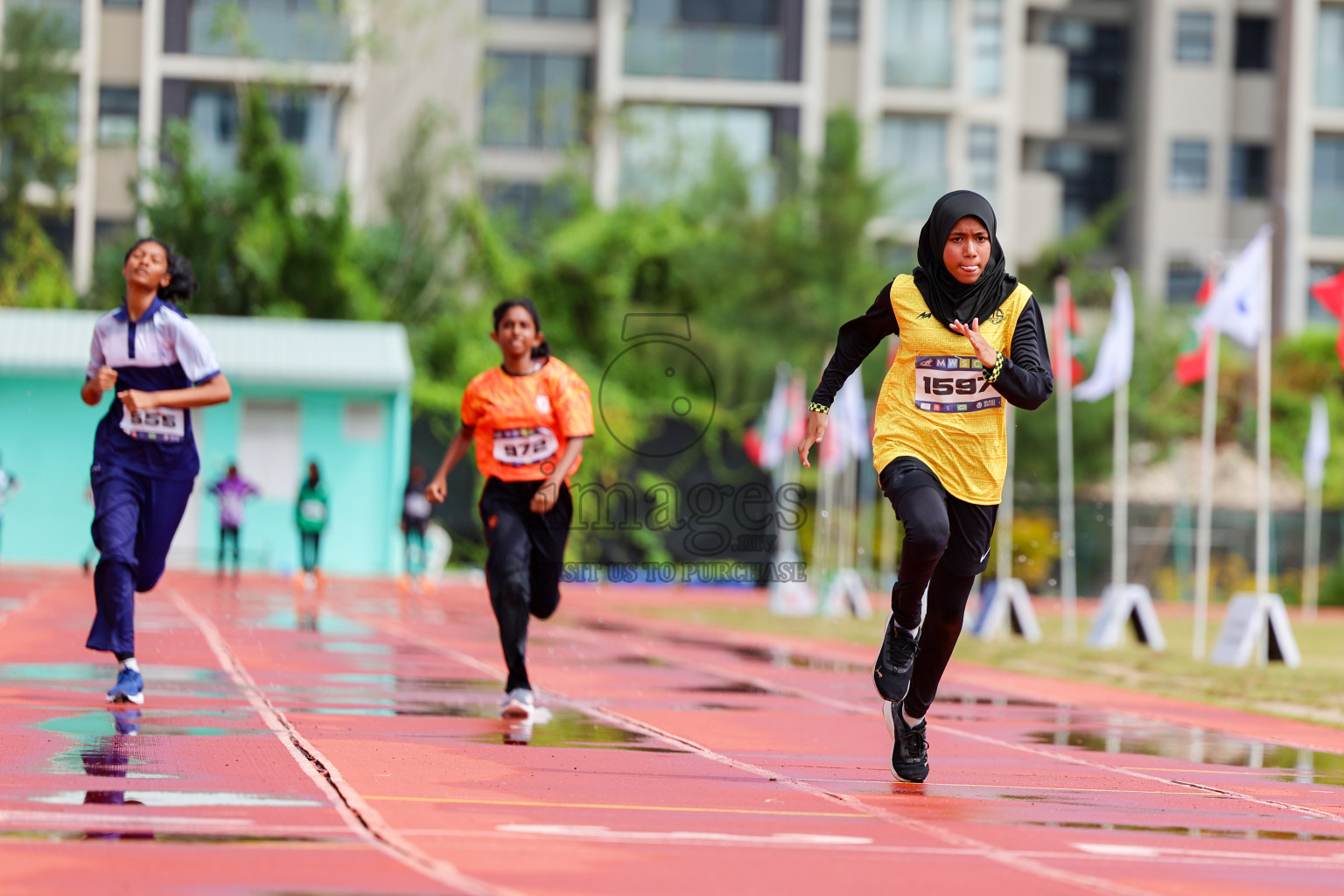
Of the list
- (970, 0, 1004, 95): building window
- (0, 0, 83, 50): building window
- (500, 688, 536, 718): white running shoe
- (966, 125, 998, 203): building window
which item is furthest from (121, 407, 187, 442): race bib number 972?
(970, 0, 1004, 95): building window

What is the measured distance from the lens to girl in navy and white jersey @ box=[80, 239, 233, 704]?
9.09 m

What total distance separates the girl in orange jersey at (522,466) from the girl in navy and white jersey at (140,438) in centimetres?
122

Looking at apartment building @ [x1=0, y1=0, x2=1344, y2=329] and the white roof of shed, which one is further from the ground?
apartment building @ [x1=0, y1=0, x2=1344, y2=329]

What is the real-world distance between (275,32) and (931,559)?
42135mm

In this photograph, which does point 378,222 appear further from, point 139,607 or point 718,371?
point 139,607

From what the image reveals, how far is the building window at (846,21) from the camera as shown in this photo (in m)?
50.3

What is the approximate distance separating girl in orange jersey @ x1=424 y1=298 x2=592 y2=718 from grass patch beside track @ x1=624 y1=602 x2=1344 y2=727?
5.18 m

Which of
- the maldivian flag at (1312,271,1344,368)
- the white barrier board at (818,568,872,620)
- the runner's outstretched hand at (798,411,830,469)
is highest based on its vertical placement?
the maldivian flag at (1312,271,1344,368)

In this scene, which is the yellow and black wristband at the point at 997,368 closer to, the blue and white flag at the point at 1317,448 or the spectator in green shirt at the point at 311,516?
the spectator in green shirt at the point at 311,516

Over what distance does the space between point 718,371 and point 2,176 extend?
18.6m

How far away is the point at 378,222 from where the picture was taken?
4653cm

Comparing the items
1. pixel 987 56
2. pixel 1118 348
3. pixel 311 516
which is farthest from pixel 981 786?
pixel 987 56

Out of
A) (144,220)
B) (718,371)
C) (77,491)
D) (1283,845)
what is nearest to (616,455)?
(718,371)

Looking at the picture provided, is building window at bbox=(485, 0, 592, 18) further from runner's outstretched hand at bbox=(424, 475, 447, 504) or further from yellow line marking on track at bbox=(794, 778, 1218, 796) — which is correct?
yellow line marking on track at bbox=(794, 778, 1218, 796)
